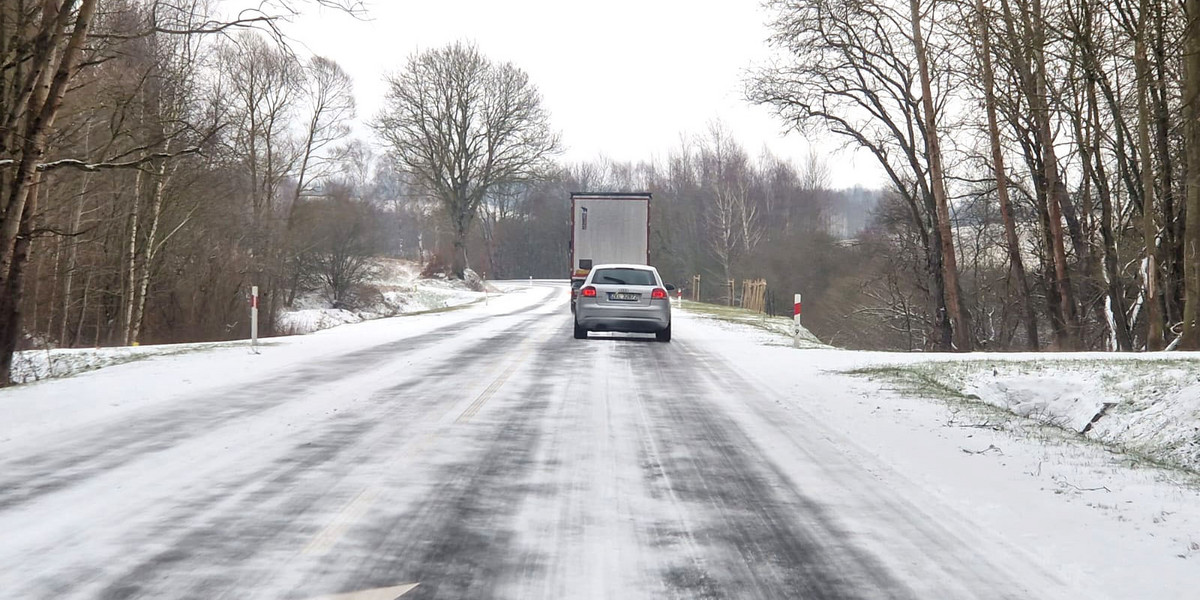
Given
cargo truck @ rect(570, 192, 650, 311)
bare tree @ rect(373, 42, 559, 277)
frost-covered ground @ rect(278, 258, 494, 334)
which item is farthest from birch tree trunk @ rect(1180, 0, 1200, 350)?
bare tree @ rect(373, 42, 559, 277)

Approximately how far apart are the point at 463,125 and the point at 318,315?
23.0 m

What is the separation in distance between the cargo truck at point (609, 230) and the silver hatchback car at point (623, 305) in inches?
352

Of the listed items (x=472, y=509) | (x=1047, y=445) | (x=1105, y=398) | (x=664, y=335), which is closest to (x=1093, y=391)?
(x=1105, y=398)

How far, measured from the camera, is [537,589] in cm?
437

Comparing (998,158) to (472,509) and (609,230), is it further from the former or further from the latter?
(472,509)

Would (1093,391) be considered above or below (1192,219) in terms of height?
below

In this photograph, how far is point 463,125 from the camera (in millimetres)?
62312

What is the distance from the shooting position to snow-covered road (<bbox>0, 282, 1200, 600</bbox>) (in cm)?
454

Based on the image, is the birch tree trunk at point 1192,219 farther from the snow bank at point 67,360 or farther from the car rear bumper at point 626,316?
the snow bank at point 67,360

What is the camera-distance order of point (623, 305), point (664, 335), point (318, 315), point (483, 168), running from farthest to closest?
point (483, 168), point (318, 315), point (664, 335), point (623, 305)

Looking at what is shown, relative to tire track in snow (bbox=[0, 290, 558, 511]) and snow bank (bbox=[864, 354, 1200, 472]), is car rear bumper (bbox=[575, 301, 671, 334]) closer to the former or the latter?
tire track in snow (bbox=[0, 290, 558, 511])

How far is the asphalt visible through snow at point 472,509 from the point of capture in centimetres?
450

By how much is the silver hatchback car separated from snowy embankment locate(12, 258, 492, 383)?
22.3 ft

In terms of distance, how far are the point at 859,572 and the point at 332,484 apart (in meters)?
3.54
